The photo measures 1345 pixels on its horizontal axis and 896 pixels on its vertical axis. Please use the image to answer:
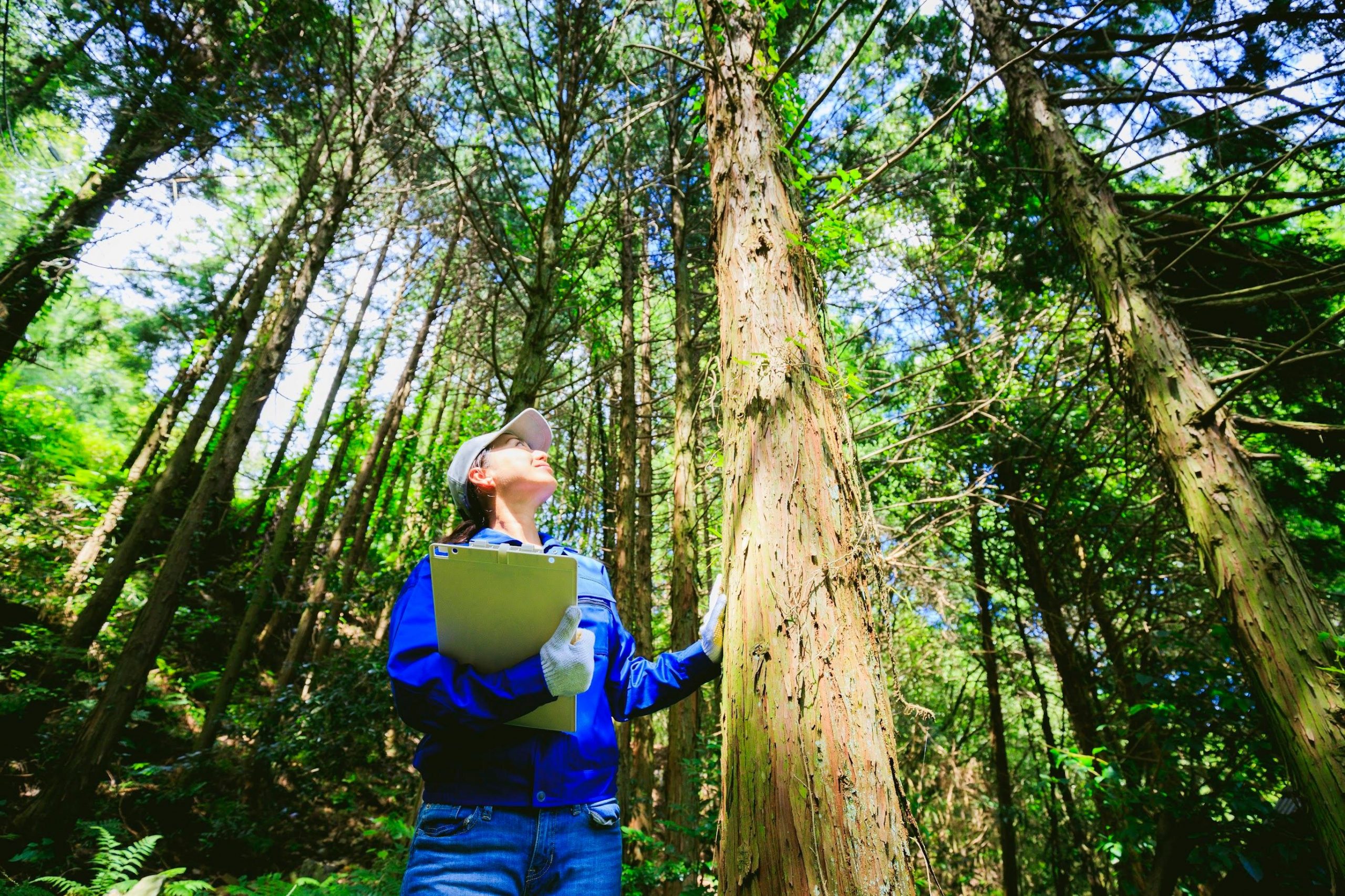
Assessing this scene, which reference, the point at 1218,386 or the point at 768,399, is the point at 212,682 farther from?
the point at 1218,386

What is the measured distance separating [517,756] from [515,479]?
3.09ft

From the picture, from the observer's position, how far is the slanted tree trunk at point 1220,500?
2.40 m

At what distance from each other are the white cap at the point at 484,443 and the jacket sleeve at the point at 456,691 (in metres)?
0.71

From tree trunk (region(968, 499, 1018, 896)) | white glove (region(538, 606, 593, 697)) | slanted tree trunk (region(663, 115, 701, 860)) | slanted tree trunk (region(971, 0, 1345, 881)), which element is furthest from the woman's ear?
tree trunk (region(968, 499, 1018, 896))

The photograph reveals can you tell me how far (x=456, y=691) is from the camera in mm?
1429

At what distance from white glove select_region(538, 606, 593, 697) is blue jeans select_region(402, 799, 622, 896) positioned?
377mm

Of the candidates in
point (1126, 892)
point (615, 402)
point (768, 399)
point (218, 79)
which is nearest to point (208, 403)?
point (218, 79)

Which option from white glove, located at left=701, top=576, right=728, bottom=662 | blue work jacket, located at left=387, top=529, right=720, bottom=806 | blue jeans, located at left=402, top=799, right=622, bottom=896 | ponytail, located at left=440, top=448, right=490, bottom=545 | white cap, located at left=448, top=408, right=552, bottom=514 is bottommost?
blue jeans, located at left=402, top=799, right=622, bottom=896

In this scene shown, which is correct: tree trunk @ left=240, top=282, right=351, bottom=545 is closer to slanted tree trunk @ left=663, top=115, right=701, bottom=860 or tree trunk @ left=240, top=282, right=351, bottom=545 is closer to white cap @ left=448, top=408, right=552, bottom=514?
slanted tree trunk @ left=663, top=115, right=701, bottom=860

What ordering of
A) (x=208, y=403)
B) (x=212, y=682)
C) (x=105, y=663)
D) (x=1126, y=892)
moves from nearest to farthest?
(x=1126, y=892) < (x=105, y=663) < (x=208, y=403) < (x=212, y=682)

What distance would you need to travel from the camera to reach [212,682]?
8.58 metres

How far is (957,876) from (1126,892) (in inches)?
146

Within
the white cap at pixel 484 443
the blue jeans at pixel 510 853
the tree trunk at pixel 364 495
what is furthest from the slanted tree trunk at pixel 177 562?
the blue jeans at pixel 510 853

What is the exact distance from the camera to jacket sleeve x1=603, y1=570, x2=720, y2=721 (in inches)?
73.7
